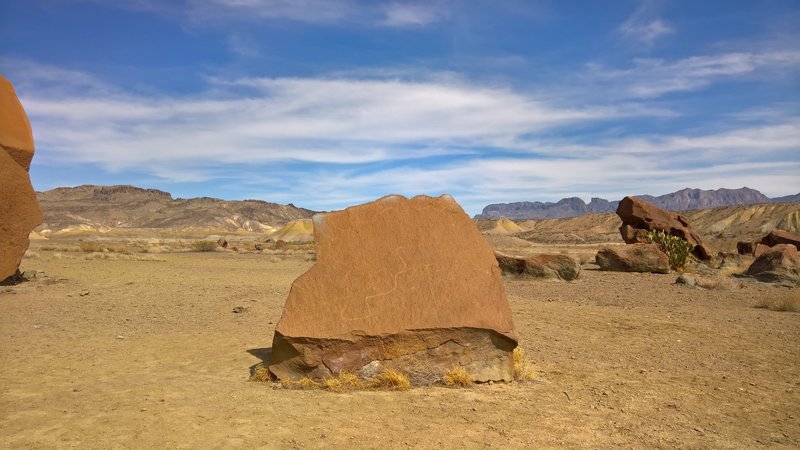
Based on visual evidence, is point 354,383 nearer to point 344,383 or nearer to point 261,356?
point 344,383

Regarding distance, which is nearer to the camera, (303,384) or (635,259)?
(303,384)

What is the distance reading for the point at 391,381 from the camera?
642 cm

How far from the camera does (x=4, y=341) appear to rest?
8.68 meters

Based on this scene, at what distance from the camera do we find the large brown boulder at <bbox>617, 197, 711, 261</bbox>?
994 inches

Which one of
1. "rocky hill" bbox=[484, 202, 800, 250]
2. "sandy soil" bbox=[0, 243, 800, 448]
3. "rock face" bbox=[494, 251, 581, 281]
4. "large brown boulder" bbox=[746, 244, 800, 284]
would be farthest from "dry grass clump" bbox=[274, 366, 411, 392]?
"rocky hill" bbox=[484, 202, 800, 250]

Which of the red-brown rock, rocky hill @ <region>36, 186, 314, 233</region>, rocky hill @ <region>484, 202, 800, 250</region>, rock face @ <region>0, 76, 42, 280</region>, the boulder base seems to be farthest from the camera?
rocky hill @ <region>36, 186, 314, 233</region>

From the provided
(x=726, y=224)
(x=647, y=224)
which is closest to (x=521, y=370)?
(x=647, y=224)

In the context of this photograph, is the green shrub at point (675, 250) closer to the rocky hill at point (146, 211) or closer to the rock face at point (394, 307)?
the rock face at point (394, 307)

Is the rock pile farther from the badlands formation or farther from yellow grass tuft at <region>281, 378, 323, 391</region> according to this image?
yellow grass tuft at <region>281, 378, 323, 391</region>

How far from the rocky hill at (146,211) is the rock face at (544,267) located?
107 m

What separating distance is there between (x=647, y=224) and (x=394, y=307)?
72.1ft

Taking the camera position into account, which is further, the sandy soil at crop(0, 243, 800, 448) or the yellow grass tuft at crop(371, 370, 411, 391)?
the yellow grass tuft at crop(371, 370, 411, 391)

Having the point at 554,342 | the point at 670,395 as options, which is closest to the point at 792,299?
the point at 554,342

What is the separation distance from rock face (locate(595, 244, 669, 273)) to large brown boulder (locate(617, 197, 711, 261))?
4597 mm
